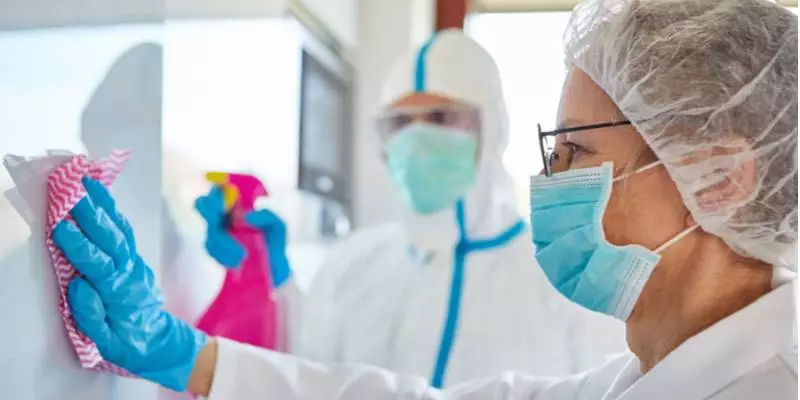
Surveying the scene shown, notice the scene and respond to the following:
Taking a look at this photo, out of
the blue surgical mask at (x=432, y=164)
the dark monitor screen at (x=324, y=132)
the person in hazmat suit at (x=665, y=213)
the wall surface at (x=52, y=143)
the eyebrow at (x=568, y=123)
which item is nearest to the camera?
the wall surface at (x=52, y=143)

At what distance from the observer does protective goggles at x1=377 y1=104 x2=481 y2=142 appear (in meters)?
1.88

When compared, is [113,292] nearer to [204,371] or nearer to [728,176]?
[204,371]

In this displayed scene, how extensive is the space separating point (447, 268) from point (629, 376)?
0.77 meters

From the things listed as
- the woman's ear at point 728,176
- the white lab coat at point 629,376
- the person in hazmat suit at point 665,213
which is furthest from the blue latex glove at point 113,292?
the woman's ear at point 728,176

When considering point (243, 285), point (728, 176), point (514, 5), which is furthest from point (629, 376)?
point (514, 5)

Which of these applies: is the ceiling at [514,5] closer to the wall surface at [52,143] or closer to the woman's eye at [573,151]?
the woman's eye at [573,151]

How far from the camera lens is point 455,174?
6.04 feet

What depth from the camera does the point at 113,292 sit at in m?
0.87

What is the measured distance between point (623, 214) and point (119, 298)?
1.81 feet

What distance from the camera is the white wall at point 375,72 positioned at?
2.39 meters

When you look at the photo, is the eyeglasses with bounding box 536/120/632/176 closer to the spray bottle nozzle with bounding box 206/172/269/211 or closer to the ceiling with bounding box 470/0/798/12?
the spray bottle nozzle with bounding box 206/172/269/211

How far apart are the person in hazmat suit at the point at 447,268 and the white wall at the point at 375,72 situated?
409mm

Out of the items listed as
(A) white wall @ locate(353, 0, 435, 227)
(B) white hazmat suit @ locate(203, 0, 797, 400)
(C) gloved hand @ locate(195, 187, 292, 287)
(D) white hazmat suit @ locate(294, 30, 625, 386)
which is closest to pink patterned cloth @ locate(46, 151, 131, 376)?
(C) gloved hand @ locate(195, 187, 292, 287)

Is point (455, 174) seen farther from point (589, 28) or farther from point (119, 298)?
point (119, 298)
